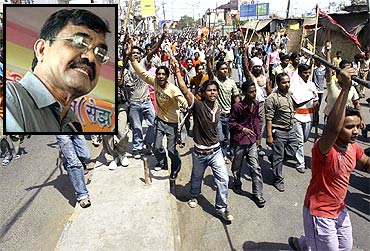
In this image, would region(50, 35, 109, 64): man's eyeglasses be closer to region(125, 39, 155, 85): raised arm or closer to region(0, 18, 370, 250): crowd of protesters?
region(0, 18, 370, 250): crowd of protesters

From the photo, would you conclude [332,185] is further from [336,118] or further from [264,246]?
[264,246]

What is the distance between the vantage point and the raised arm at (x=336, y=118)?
1.82 meters

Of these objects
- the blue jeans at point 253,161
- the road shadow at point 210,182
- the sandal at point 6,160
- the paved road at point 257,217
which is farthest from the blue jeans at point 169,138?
the sandal at point 6,160

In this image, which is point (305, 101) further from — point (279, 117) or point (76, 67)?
point (76, 67)

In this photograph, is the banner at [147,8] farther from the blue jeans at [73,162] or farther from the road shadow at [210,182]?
the road shadow at [210,182]

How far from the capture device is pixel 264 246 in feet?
10.5

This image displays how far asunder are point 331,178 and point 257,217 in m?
1.61

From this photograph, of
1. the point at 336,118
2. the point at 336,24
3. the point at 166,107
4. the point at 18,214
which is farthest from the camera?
the point at 336,24

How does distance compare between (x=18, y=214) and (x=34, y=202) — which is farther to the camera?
(x=34, y=202)

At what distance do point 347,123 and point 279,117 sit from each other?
2173 millimetres

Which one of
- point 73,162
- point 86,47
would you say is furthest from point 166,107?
point 86,47

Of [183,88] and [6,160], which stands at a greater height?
[183,88]

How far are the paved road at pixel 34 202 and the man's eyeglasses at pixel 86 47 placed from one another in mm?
2162

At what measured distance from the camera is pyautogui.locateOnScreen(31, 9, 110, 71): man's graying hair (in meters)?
1.96
